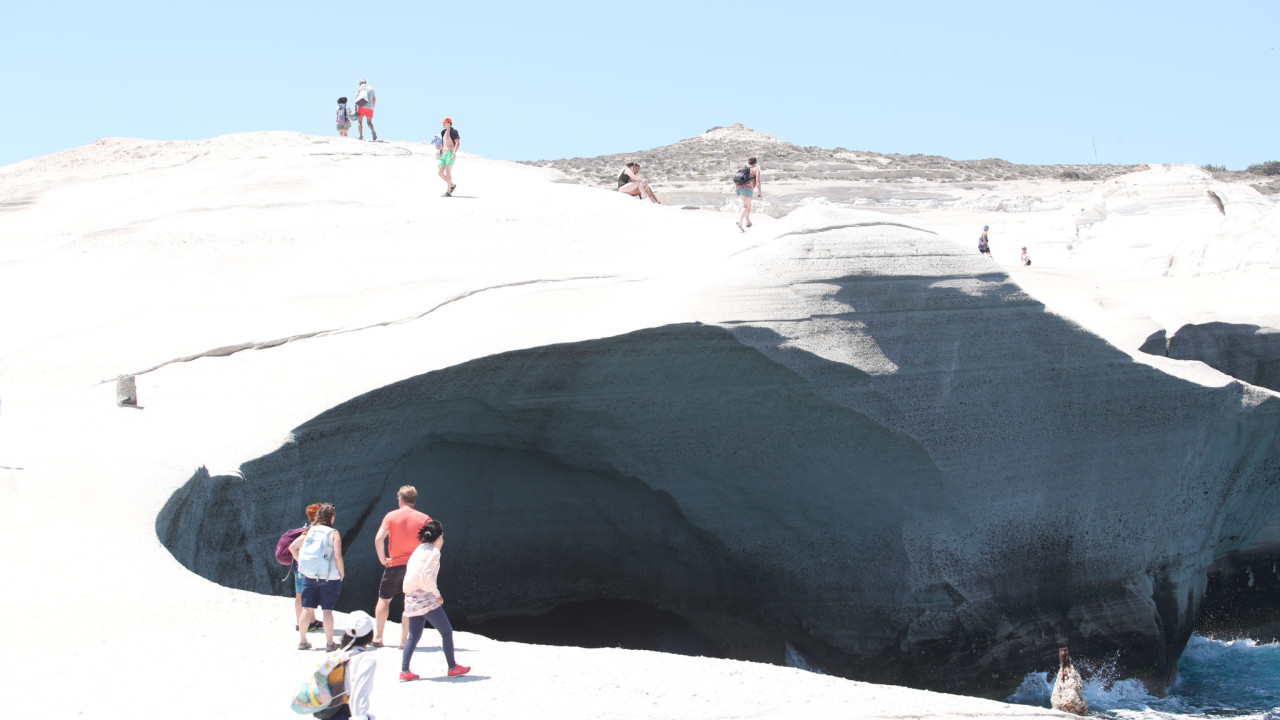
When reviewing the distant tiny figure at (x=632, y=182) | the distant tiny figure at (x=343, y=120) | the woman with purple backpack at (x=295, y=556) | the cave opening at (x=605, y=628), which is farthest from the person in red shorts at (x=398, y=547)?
the distant tiny figure at (x=343, y=120)

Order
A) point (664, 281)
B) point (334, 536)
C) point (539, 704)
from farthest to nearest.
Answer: point (664, 281)
point (334, 536)
point (539, 704)

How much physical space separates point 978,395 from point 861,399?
1391 millimetres

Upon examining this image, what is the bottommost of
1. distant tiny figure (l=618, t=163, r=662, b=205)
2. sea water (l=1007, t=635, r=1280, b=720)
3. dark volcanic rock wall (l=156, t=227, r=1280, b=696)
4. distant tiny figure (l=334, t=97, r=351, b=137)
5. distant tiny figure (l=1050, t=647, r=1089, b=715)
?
sea water (l=1007, t=635, r=1280, b=720)

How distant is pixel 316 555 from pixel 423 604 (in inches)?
34.2

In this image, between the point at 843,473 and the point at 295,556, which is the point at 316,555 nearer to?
the point at 295,556

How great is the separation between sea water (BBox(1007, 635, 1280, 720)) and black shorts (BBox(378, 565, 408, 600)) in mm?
8424

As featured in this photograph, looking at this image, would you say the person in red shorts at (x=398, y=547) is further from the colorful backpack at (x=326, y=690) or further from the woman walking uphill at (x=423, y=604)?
the colorful backpack at (x=326, y=690)

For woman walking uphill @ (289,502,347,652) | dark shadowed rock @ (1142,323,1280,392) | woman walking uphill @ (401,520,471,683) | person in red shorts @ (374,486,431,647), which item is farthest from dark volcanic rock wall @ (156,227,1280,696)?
woman walking uphill @ (401,520,471,683)

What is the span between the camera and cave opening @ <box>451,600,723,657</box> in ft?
46.5

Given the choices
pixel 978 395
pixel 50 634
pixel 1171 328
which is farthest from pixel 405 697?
pixel 1171 328

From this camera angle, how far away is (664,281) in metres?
13.0

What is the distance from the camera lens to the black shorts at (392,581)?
25.2 ft

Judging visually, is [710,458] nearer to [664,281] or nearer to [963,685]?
[664,281]

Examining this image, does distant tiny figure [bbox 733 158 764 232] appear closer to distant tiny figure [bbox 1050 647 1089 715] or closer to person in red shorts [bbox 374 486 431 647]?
distant tiny figure [bbox 1050 647 1089 715]
